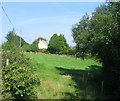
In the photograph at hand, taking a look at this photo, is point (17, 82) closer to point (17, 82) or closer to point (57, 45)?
point (17, 82)

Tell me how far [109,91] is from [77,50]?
1584 centimetres

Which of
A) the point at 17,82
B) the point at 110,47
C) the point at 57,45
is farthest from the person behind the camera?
the point at 57,45

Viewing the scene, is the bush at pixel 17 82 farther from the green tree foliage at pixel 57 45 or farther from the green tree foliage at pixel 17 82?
the green tree foliage at pixel 57 45

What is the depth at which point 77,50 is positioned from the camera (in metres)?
36.3

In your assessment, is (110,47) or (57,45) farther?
(57,45)

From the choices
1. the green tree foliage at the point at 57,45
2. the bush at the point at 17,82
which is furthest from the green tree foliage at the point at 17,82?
the green tree foliage at the point at 57,45

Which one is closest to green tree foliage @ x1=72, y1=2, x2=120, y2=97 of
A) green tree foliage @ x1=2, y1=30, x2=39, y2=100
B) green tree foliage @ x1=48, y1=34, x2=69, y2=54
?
green tree foliage @ x1=2, y1=30, x2=39, y2=100

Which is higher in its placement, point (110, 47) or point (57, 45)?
point (57, 45)

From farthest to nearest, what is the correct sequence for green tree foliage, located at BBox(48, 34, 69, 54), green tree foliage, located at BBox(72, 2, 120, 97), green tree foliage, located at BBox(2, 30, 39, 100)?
green tree foliage, located at BBox(48, 34, 69, 54) < green tree foliage, located at BBox(72, 2, 120, 97) < green tree foliage, located at BBox(2, 30, 39, 100)

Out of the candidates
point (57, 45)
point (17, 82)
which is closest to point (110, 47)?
point (17, 82)

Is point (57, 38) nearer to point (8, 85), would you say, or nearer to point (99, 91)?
point (99, 91)

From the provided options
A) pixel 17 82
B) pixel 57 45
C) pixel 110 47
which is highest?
pixel 57 45

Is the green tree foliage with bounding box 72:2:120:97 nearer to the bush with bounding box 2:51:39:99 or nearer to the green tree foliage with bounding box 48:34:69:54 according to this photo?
the bush with bounding box 2:51:39:99

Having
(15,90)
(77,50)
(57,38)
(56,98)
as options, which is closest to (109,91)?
(56,98)
